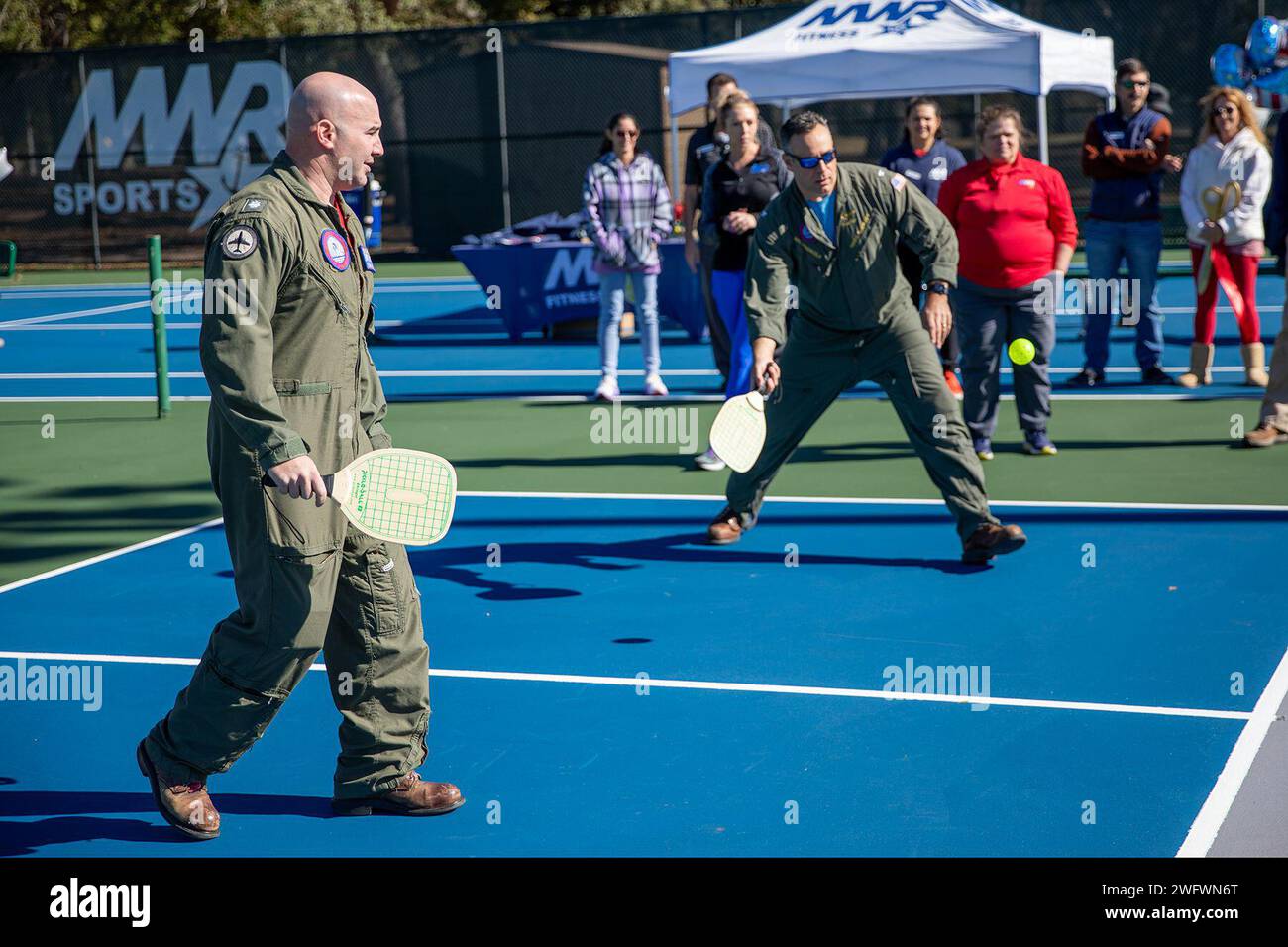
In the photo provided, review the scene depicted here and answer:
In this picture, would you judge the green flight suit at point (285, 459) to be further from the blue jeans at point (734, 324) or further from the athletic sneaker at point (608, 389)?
the athletic sneaker at point (608, 389)

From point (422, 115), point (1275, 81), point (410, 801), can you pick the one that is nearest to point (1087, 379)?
point (1275, 81)

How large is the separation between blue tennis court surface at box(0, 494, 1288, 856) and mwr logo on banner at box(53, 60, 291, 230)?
22203 mm

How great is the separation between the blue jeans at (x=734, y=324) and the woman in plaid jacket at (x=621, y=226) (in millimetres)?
2278

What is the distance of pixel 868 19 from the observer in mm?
18547

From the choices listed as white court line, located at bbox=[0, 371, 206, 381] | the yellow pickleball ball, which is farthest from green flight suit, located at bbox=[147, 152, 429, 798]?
white court line, located at bbox=[0, 371, 206, 381]

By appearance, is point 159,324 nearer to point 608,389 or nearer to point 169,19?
point 608,389

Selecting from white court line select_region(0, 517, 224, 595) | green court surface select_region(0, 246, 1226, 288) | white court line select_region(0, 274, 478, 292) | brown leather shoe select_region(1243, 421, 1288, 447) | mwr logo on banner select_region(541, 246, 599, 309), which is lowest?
white court line select_region(0, 517, 224, 595)

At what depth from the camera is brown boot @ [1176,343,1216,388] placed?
1265cm

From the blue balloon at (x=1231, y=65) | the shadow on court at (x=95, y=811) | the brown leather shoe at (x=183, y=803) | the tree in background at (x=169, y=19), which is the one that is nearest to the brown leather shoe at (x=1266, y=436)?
the shadow on court at (x=95, y=811)

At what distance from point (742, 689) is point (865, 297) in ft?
7.69

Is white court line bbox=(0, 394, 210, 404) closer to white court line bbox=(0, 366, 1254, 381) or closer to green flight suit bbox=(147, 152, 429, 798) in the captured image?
white court line bbox=(0, 366, 1254, 381)

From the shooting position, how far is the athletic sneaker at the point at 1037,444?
408 inches

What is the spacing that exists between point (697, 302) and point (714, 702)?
441 inches
